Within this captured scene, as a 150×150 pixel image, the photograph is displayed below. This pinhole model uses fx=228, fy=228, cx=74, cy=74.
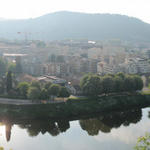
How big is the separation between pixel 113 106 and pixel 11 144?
695 centimetres

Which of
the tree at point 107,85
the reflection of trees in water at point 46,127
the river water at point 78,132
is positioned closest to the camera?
the river water at point 78,132

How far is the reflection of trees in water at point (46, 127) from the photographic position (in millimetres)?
11068

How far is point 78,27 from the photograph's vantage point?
66.6m

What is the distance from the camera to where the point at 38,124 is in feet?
38.7

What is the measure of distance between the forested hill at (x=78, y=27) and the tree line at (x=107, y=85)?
45586 mm

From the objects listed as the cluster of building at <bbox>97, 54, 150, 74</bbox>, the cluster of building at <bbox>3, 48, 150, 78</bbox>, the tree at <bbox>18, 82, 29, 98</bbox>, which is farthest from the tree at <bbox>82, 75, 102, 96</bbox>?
the cluster of building at <bbox>97, 54, 150, 74</bbox>

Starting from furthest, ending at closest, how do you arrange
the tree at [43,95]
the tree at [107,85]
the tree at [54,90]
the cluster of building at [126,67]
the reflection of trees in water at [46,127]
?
the cluster of building at [126,67], the tree at [107,85], the tree at [54,90], the tree at [43,95], the reflection of trees in water at [46,127]

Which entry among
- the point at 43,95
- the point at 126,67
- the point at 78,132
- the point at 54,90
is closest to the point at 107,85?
the point at 54,90

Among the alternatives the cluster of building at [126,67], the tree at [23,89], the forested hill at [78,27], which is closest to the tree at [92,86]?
the tree at [23,89]

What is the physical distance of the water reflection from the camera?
36.7 feet

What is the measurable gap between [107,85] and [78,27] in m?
53.8

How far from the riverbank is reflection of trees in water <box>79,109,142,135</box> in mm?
655

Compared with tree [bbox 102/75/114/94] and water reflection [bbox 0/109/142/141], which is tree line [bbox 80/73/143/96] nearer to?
tree [bbox 102/75/114/94]

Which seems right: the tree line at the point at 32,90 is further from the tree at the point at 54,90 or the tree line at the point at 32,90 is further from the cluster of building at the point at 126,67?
the cluster of building at the point at 126,67
